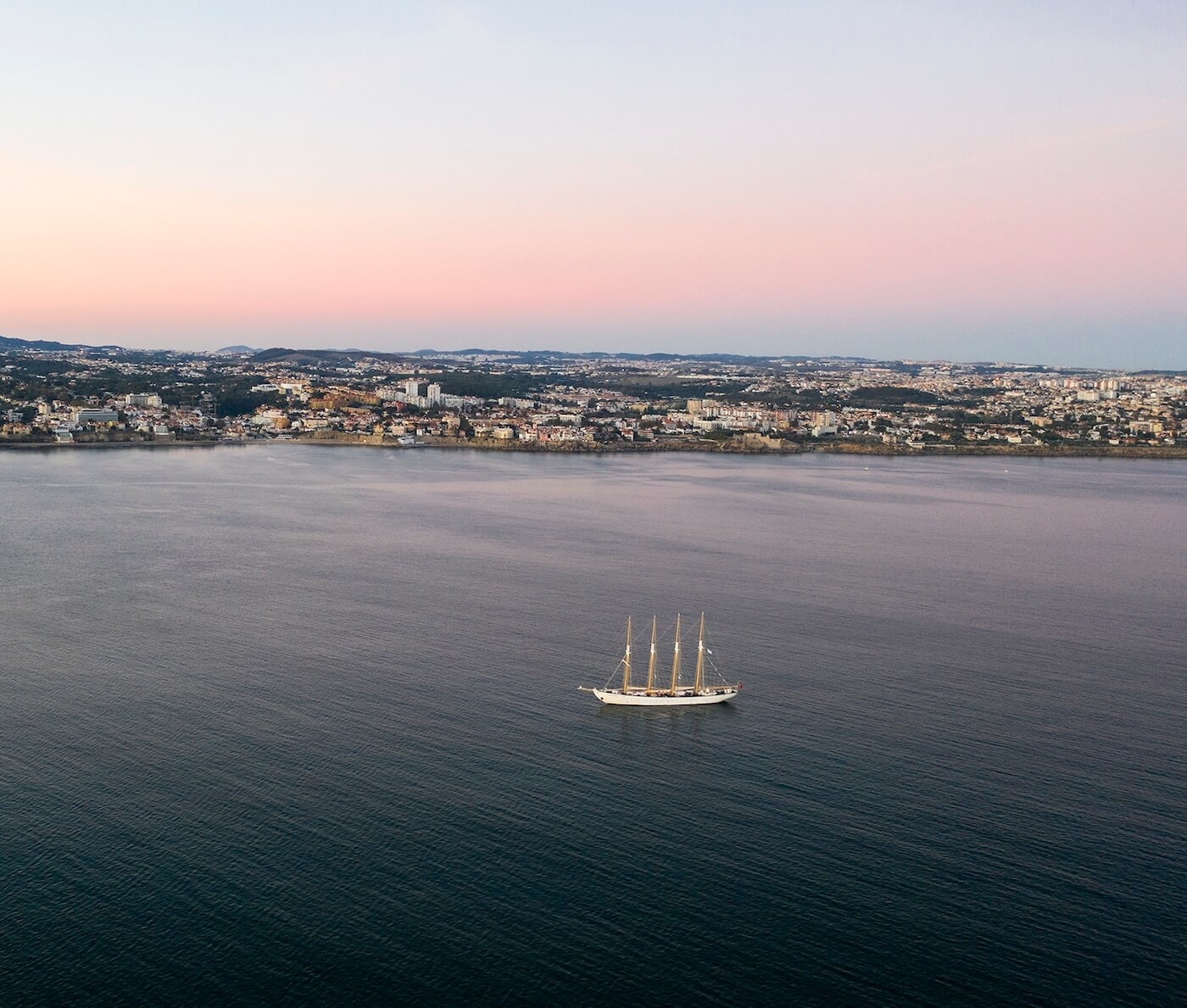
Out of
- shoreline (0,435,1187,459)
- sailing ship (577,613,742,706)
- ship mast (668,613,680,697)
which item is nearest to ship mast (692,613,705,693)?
sailing ship (577,613,742,706)

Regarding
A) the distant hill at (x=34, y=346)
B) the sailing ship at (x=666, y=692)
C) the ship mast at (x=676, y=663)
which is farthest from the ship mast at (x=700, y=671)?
the distant hill at (x=34, y=346)

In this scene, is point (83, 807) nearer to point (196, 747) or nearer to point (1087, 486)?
point (196, 747)

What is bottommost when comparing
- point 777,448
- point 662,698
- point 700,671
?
point 662,698

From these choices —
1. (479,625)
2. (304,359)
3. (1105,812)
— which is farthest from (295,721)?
(304,359)

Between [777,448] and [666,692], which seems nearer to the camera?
[666,692]

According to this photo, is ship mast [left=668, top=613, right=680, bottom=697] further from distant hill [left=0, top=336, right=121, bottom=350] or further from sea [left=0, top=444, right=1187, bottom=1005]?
distant hill [left=0, top=336, right=121, bottom=350]

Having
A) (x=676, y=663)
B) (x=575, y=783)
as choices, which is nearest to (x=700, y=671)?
(x=676, y=663)

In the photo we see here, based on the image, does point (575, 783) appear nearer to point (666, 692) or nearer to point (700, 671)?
point (666, 692)

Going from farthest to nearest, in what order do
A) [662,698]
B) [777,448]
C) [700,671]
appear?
[777,448] → [700,671] → [662,698]
